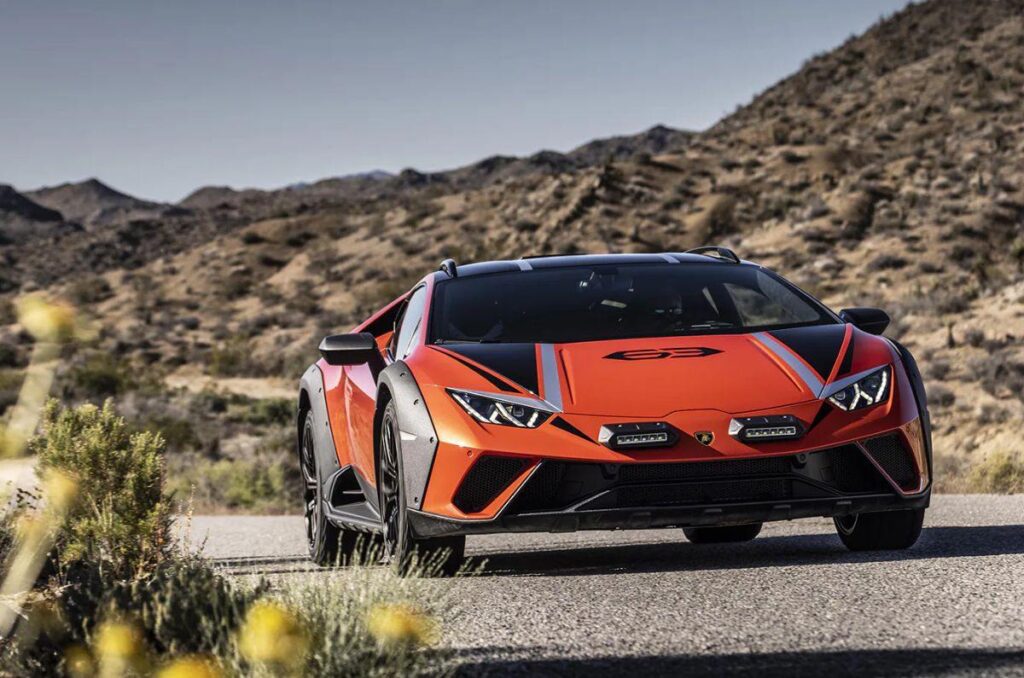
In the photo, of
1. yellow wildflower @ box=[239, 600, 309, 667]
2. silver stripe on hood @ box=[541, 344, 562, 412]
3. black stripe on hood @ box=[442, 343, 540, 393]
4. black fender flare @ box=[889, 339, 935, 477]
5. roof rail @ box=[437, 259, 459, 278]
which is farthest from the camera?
roof rail @ box=[437, 259, 459, 278]

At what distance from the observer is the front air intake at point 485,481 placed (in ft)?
20.4

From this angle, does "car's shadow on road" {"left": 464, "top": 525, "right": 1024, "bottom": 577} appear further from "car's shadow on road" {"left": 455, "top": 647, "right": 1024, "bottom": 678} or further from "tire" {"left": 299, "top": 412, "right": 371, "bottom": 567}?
"car's shadow on road" {"left": 455, "top": 647, "right": 1024, "bottom": 678}

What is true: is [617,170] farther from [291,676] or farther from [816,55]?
[291,676]

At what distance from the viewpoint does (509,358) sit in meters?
6.66

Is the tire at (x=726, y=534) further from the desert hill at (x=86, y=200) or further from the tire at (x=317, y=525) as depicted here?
the desert hill at (x=86, y=200)

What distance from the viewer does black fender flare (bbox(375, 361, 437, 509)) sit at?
636 cm

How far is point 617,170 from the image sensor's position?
5500 cm

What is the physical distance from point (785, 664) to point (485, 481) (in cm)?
201

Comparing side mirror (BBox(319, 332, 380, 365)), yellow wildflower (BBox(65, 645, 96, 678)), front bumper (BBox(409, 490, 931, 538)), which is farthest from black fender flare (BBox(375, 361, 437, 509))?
yellow wildflower (BBox(65, 645, 96, 678))

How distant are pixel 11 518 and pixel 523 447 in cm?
242

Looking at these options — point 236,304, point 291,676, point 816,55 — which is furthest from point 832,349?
point 816,55

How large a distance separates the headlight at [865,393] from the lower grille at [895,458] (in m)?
0.17

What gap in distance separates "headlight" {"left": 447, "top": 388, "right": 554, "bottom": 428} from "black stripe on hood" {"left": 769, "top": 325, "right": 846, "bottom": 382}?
50.8 inches

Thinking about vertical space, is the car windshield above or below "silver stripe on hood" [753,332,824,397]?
above
